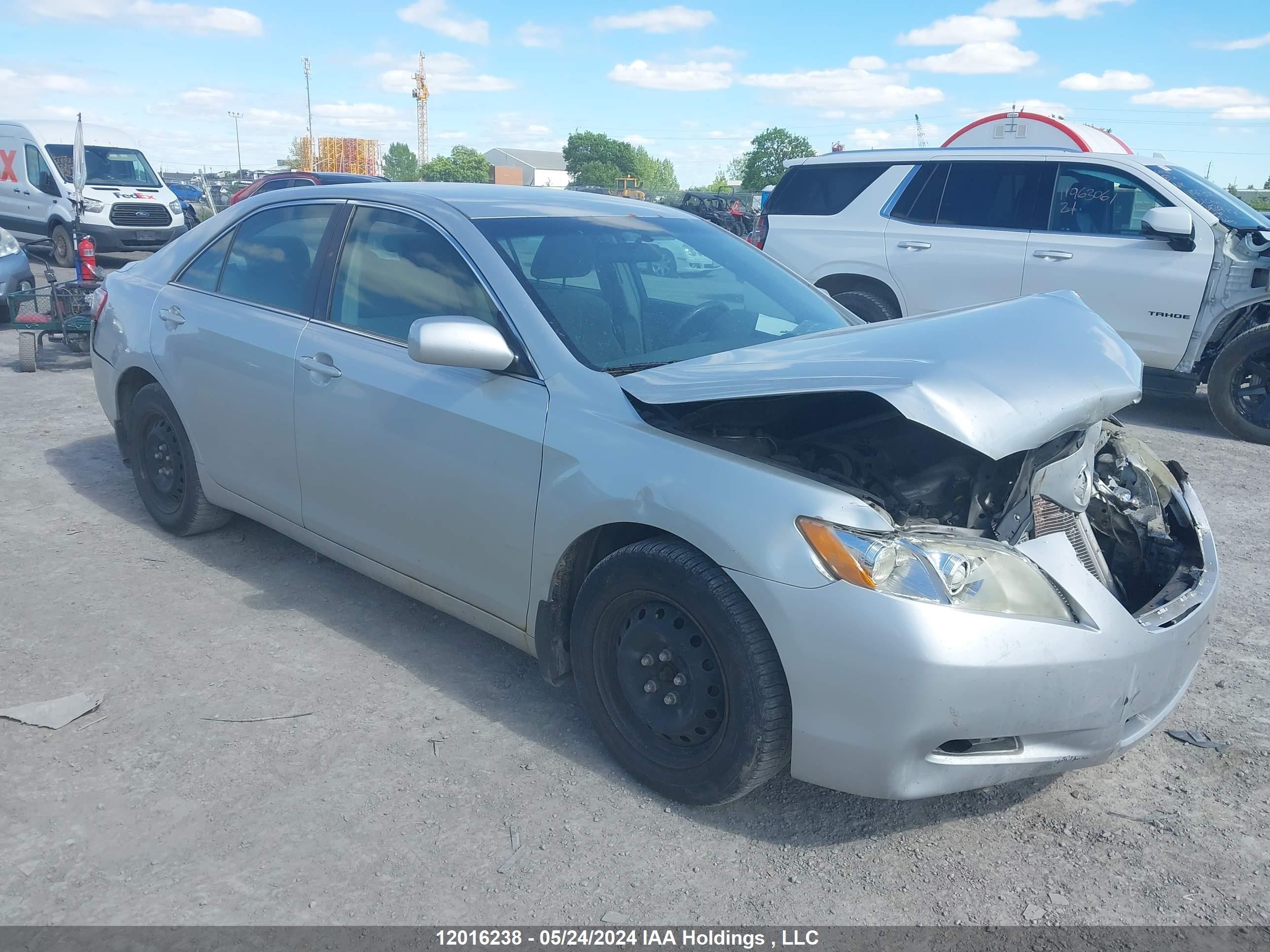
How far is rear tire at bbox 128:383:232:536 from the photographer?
15.4 feet

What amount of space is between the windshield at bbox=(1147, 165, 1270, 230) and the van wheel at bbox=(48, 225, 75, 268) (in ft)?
55.0

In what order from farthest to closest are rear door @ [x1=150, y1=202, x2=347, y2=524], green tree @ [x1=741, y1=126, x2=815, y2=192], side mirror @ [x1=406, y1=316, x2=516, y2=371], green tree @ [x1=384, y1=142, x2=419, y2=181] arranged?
green tree @ [x1=384, y1=142, x2=419, y2=181], green tree @ [x1=741, y1=126, x2=815, y2=192], rear door @ [x1=150, y1=202, x2=347, y2=524], side mirror @ [x1=406, y1=316, x2=516, y2=371]

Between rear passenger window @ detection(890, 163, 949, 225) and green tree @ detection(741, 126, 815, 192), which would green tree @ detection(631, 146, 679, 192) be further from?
rear passenger window @ detection(890, 163, 949, 225)

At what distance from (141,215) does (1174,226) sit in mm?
17054

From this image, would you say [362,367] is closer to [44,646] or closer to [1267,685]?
[44,646]

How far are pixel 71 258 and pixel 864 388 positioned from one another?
Result: 61.1 feet

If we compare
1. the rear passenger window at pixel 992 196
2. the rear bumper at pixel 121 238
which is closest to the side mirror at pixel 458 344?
the rear passenger window at pixel 992 196

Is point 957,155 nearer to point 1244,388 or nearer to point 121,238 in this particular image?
point 1244,388

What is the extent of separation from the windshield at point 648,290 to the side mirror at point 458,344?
9.0 inches

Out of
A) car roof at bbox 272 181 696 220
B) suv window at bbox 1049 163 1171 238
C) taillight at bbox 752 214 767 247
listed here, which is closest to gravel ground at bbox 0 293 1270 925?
car roof at bbox 272 181 696 220

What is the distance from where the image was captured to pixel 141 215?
1823 cm

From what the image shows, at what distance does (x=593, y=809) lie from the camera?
291 centimetres

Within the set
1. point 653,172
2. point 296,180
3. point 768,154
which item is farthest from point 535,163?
point 296,180

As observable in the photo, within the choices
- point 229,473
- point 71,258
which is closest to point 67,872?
point 229,473
